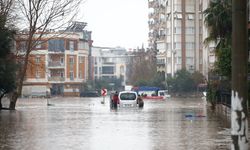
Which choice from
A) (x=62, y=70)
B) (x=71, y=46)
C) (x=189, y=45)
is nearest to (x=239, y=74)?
(x=189, y=45)

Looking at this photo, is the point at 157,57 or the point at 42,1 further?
the point at 157,57

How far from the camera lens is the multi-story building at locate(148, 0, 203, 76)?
127 m

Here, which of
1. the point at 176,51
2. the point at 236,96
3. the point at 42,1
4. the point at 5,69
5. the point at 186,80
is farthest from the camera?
the point at 176,51

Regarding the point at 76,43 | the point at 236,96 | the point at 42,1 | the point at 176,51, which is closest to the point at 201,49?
the point at 176,51

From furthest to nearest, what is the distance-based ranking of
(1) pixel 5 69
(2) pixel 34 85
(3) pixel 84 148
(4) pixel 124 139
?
1. (2) pixel 34 85
2. (1) pixel 5 69
3. (4) pixel 124 139
4. (3) pixel 84 148

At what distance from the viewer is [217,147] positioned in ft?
59.0

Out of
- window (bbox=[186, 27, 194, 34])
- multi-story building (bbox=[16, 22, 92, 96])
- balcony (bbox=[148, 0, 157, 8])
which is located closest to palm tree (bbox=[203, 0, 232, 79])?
window (bbox=[186, 27, 194, 34])

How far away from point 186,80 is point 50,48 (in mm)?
32917

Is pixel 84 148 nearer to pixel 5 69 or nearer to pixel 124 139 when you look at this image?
pixel 124 139

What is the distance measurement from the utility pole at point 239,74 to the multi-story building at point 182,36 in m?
114

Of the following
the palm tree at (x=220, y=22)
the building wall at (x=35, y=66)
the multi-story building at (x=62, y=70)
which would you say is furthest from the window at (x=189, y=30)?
the palm tree at (x=220, y=22)

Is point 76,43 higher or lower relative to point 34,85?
higher

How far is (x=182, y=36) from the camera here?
421 feet

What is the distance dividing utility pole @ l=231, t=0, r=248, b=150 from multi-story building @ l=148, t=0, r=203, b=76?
113629 mm
